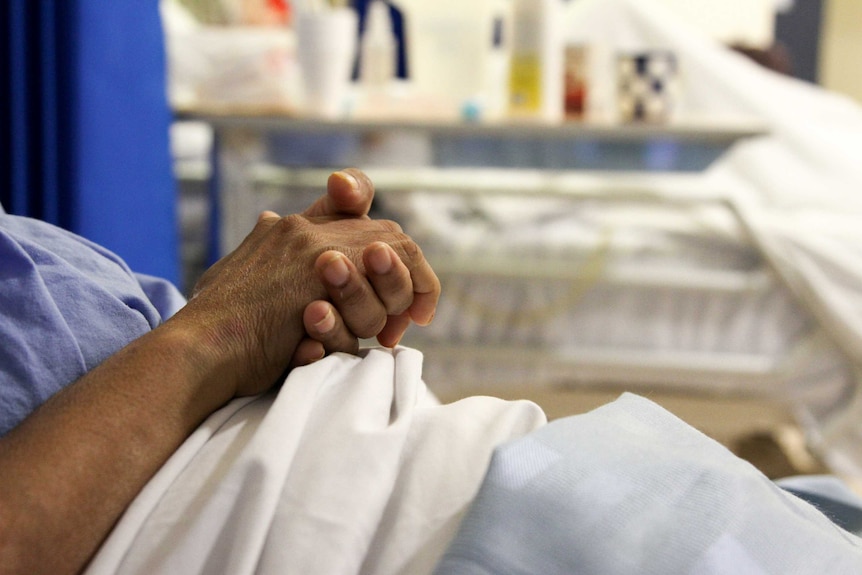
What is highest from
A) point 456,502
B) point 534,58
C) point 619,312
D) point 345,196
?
point 534,58

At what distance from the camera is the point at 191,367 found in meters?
0.54

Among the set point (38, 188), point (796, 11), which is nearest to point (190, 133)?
point (38, 188)

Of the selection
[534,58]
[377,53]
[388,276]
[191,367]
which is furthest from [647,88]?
[191,367]

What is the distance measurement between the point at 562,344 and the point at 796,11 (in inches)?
122

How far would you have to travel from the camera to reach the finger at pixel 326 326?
587 mm

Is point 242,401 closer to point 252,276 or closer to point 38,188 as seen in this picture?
point 252,276

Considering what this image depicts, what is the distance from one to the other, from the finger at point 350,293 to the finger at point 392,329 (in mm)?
48

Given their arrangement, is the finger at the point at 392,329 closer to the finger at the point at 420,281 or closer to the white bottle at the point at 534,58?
the finger at the point at 420,281

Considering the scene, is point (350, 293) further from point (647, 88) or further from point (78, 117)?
point (647, 88)

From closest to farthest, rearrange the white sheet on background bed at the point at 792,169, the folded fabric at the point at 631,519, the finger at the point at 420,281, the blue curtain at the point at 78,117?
the folded fabric at the point at 631,519 → the finger at the point at 420,281 → the blue curtain at the point at 78,117 → the white sheet on background bed at the point at 792,169

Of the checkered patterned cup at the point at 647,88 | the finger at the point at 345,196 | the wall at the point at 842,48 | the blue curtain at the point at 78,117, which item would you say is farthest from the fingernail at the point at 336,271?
the wall at the point at 842,48

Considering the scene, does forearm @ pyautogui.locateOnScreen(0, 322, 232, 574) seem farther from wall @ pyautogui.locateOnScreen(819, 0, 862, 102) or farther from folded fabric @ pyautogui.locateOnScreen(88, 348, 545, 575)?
wall @ pyautogui.locateOnScreen(819, 0, 862, 102)

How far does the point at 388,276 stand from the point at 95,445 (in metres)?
0.22

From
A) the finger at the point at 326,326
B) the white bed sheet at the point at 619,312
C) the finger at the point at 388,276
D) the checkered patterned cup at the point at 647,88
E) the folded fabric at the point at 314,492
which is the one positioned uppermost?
the checkered patterned cup at the point at 647,88
